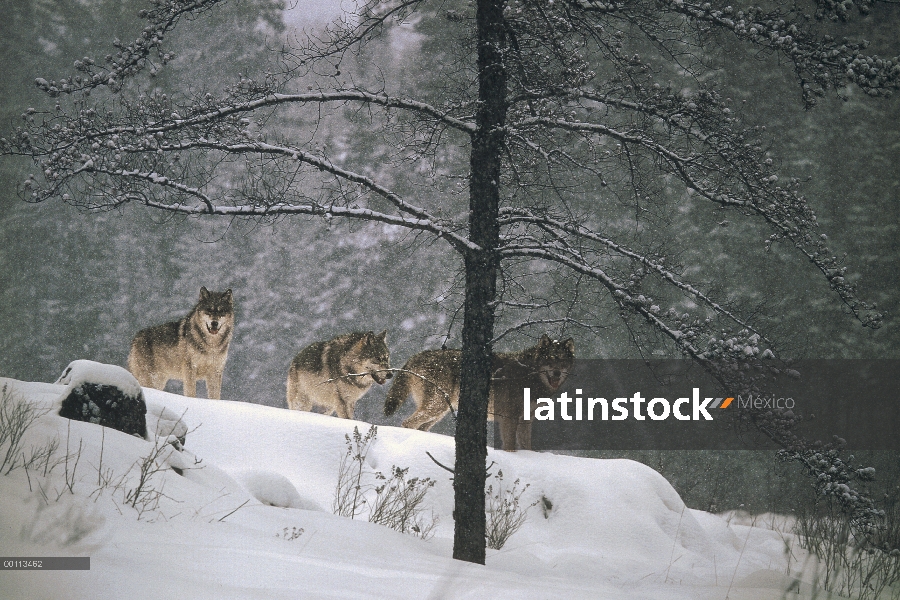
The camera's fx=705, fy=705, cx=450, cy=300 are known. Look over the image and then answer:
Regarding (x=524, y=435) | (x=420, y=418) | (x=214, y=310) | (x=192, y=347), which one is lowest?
(x=524, y=435)

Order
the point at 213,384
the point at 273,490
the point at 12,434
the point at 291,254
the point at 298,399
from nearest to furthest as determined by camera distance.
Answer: the point at 12,434
the point at 273,490
the point at 213,384
the point at 298,399
the point at 291,254

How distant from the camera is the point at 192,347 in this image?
31.7 ft

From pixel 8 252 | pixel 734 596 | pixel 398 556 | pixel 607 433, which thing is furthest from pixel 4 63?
pixel 734 596

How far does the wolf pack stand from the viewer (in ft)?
25.5

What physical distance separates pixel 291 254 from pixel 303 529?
12.8 m

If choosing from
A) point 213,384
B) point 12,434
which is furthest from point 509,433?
point 12,434

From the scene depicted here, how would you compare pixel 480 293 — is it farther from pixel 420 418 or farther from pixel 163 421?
pixel 420 418

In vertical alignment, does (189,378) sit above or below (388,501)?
above

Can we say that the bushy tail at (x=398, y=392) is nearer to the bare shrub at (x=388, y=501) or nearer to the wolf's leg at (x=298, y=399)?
the bare shrub at (x=388, y=501)

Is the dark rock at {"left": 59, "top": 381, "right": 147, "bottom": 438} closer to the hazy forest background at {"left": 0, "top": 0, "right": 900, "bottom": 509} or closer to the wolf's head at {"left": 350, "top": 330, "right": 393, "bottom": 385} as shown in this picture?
the wolf's head at {"left": 350, "top": 330, "right": 393, "bottom": 385}

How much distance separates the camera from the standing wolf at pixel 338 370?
891 centimetres

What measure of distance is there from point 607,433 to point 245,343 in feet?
26.6

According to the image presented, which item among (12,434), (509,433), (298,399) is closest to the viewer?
(12,434)

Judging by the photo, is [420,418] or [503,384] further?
[420,418]
